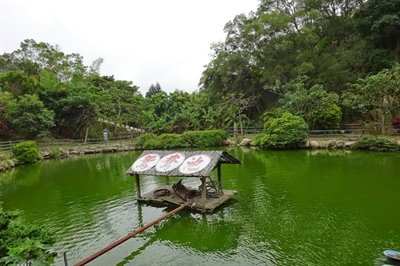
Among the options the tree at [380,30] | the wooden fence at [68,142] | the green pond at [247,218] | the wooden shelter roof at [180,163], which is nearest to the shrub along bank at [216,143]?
the wooden fence at [68,142]

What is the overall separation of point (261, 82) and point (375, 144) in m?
15.5

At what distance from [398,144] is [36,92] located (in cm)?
3325

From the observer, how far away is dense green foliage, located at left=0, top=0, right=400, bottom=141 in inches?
970

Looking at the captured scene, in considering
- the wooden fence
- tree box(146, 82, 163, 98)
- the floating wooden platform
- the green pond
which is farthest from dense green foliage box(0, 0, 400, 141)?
tree box(146, 82, 163, 98)

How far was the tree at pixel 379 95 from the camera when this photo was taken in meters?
19.2

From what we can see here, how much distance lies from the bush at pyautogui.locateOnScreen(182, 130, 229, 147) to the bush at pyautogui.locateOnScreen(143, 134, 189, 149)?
0.51 metres

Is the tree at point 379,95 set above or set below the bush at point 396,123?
above

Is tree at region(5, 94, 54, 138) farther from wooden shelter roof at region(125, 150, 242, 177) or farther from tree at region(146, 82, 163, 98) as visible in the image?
tree at region(146, 82, 163, 98)

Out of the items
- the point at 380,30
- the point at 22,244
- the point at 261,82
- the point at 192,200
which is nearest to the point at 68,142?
the point at 261,82

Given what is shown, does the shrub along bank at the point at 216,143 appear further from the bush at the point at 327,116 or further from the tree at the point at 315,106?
the bush at the point at 327,116

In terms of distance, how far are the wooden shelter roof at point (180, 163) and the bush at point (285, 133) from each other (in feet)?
42.9

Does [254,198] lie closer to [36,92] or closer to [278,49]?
[278,49]

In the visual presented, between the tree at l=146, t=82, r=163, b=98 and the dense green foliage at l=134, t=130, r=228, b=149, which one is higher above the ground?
the tree at l=146, t=82, r=163, b=98

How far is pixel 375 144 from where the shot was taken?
723 inches
